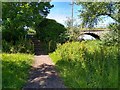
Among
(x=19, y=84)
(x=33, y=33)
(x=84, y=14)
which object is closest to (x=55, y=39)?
(x=33, y=33)

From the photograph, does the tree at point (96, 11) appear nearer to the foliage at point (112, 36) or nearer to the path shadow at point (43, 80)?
the foliage at point (112, 36)

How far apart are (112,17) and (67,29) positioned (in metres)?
9.92

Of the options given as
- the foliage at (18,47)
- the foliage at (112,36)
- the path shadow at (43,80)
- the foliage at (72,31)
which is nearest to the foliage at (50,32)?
the foliage at (72,31)

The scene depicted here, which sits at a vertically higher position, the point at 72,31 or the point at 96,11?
the point at 96,11

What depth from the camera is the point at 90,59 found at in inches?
371

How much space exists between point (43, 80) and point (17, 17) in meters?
8.77

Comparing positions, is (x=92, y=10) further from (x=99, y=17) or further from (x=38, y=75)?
(x=38, y=75)

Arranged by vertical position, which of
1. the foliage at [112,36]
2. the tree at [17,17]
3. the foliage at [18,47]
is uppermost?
the tree at [17,17]

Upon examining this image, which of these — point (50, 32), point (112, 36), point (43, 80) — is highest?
point (50, 32)

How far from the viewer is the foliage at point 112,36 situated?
51.6ft

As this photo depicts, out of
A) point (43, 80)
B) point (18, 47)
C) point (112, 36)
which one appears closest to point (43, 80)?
point (43, 80)

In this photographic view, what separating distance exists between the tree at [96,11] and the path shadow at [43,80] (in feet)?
20.8

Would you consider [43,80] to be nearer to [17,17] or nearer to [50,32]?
[17,17]

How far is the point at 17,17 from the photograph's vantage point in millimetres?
16578
